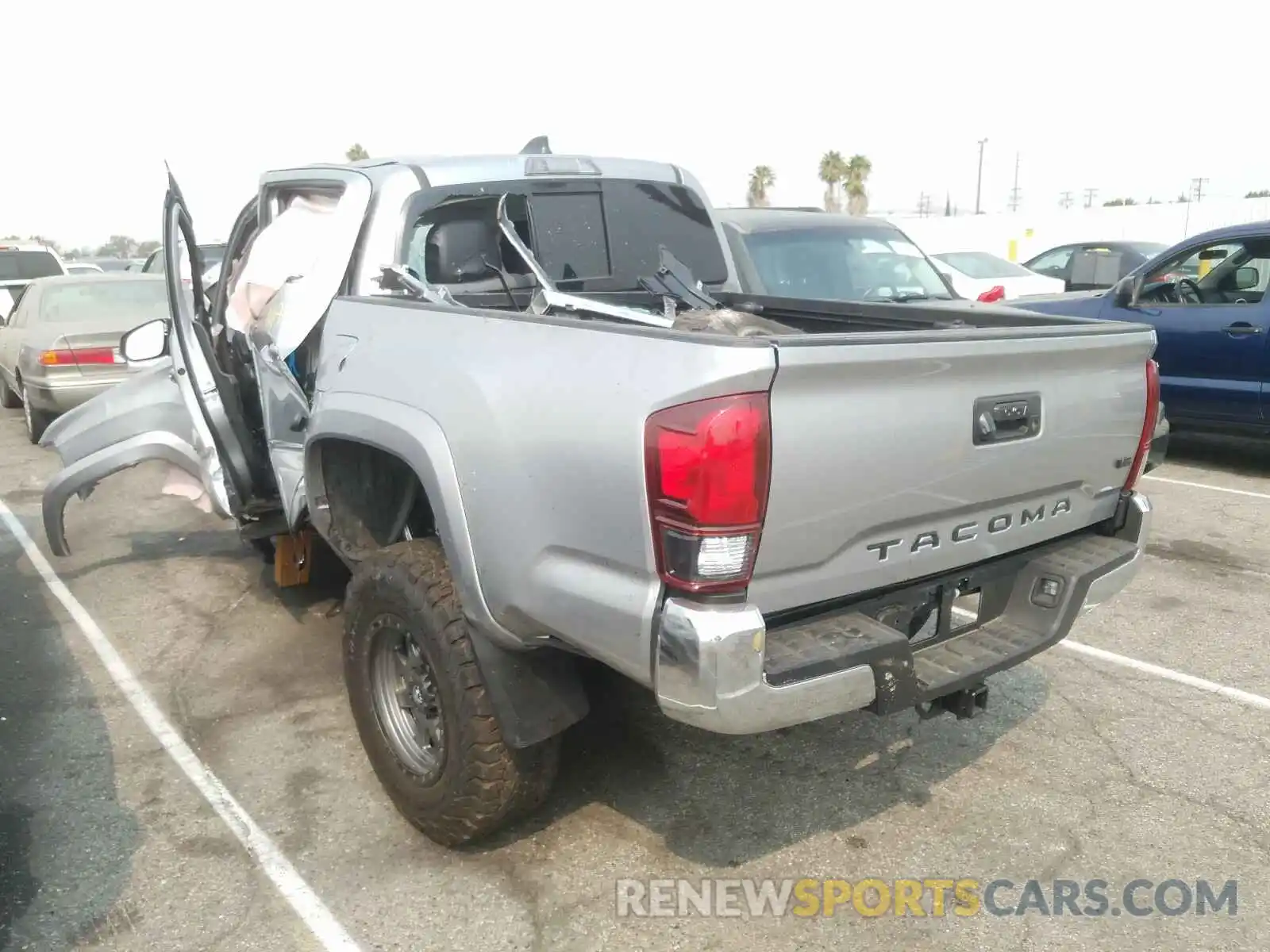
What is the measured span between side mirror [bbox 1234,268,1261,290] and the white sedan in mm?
4705

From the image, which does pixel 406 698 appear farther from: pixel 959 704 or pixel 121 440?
pixel 121 440

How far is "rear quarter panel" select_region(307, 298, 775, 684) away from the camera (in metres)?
2.47

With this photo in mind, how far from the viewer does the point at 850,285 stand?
791 centimetres

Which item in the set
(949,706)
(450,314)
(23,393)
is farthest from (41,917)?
(23,393)

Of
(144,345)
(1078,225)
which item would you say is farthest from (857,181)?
(144,345)

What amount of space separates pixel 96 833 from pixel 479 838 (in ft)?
4.17

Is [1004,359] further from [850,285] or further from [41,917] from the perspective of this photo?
[850,285]

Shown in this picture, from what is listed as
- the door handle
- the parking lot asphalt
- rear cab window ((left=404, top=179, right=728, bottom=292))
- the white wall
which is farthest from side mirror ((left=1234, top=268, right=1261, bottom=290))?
the white wall

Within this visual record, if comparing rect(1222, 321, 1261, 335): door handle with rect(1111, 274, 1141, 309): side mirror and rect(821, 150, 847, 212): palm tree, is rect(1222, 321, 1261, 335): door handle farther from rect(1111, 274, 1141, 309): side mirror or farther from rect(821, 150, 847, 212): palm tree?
rect(821, 150, 847, 212): palm tree

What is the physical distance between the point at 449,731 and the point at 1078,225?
32.9m

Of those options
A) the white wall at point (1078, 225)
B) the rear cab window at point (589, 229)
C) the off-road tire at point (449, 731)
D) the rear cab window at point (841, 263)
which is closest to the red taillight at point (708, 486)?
the off-road tire at point (449, 731)

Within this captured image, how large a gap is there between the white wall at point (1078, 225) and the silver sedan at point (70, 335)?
73.2 feet

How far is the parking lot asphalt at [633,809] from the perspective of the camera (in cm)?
299

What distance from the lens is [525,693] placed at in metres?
3.01
